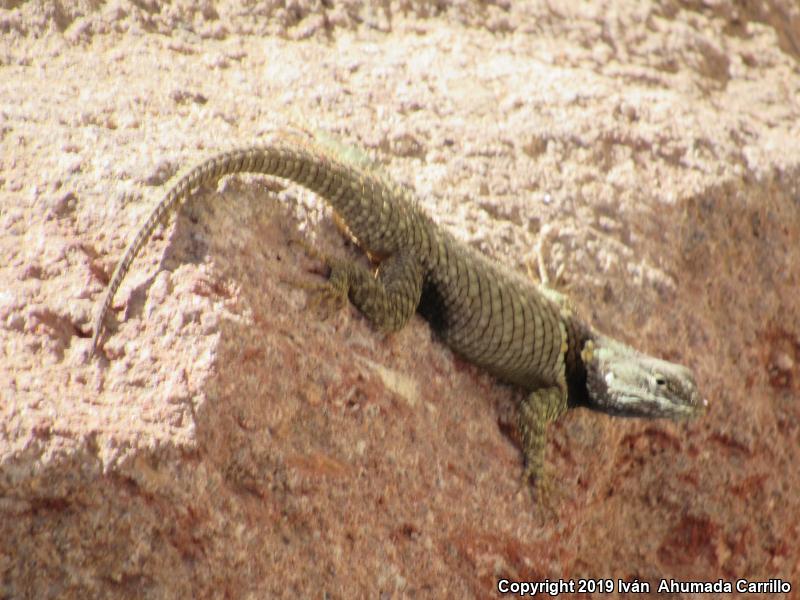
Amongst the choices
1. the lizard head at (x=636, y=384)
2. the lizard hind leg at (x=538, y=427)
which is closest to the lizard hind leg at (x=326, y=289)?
the lizard hind leg at (x=538, y=427)

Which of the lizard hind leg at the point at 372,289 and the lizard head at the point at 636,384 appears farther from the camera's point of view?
the lizard head at the point at 636,384

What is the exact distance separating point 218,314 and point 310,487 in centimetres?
81

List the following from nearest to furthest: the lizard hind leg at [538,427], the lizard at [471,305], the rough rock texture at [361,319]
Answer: the rough rock texture at [361,319], the lizard at [471,305], the lizard hind leg at [538,427]

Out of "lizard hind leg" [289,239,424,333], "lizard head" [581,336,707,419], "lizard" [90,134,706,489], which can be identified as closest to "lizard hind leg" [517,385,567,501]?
"lizard" [90,134,706,489]

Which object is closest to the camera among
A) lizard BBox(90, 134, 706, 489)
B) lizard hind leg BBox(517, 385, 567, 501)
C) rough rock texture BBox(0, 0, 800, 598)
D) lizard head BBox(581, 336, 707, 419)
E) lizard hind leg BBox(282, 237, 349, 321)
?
rough rock texture BBox(0, 0, 800, 598)

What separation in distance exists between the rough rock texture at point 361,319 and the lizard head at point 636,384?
0.98ft

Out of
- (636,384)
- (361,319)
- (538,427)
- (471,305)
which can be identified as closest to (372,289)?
(361,319)

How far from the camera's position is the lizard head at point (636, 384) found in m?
4.28

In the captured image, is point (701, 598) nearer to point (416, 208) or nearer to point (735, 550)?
point (735, 550)

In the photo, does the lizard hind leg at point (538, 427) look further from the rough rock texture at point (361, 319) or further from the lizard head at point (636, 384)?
the lizard head at point (636, 384)

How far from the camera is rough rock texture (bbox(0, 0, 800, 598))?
3066 millimetres

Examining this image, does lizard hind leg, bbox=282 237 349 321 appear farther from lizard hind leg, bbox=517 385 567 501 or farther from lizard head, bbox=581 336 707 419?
lizard head, bbox=581 336 707 419

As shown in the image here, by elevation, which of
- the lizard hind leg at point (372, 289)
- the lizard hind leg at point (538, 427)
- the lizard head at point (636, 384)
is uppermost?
the lizard hind leg at point (372, 289)

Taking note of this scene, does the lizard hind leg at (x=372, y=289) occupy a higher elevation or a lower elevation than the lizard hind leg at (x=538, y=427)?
higher
